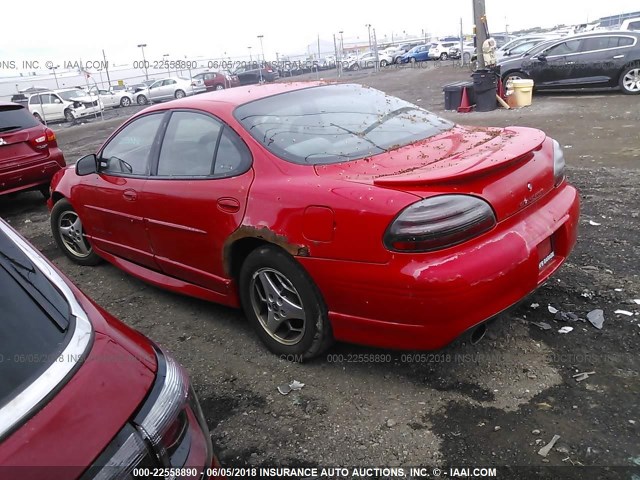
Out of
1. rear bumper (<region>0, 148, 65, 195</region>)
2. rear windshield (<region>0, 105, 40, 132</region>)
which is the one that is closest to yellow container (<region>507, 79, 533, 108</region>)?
rear bumper (<region>0, 148, 65, 195</region>)

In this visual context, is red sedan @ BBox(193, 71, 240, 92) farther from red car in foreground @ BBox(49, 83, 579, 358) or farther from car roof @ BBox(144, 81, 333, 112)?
red car in foreground @ BBox(49, 83, 579, 358)

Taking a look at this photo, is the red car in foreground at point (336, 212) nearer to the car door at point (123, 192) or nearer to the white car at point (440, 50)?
the car door at point (123, 192)

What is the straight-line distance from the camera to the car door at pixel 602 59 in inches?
525

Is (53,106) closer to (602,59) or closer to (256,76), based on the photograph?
(256,76)

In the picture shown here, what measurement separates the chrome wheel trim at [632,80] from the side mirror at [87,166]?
13.4 metres

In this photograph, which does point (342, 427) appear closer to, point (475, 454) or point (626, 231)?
point (475, 454)

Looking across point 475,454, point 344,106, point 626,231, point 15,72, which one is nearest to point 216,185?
point 344,106

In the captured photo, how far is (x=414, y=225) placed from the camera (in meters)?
2.48

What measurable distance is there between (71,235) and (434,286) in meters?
3.94

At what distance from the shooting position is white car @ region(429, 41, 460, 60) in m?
41.4

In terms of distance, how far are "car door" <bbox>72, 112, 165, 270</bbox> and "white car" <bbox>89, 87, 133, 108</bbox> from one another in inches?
1146

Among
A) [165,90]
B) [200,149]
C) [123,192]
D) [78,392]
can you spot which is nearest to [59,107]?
[165,90]

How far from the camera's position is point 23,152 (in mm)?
7219

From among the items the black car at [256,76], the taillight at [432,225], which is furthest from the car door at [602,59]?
the black car at [256,76]
